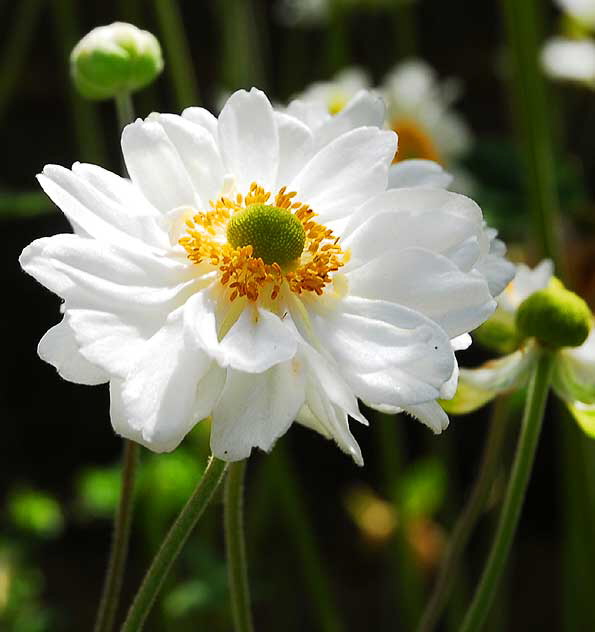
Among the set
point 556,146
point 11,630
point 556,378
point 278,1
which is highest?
point 278,1

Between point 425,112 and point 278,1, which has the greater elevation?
point 278,1

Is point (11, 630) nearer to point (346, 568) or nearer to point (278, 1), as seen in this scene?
point (346, 568)

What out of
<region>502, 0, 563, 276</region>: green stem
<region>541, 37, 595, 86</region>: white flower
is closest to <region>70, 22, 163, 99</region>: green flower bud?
<region>502, 0, 563, 276</region>: green stem

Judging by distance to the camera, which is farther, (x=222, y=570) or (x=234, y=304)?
(x=222, y=570)

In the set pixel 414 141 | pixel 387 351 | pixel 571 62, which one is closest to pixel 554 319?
pixel 387 351

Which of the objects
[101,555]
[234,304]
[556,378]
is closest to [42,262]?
[234,304]

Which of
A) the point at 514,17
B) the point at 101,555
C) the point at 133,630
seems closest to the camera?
the point at 133,630

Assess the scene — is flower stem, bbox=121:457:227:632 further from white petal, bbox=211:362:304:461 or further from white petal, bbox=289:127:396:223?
white petal, bbox=289:127:396:223
